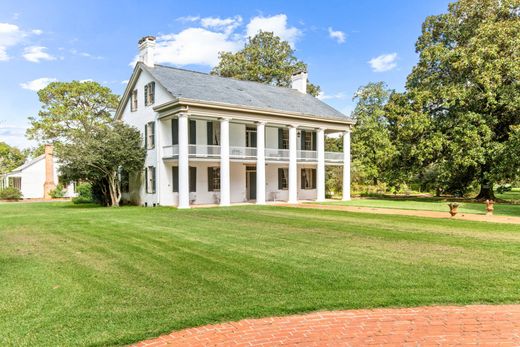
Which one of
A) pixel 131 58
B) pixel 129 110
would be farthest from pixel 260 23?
pixel 129 110

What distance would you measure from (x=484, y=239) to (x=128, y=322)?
27.6 ft

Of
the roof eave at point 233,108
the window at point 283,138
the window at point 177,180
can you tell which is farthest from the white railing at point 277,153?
the window at point 177,180

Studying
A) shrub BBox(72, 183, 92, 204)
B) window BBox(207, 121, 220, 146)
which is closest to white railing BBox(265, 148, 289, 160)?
window BBox(207, 121, 220, 146)

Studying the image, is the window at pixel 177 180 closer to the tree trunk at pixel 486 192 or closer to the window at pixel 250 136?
the window at pixel 250 136

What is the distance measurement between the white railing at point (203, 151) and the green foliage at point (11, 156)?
1492 inches

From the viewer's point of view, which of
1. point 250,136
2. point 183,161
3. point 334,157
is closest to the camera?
point 183,161

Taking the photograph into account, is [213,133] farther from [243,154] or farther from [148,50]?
[148,50]

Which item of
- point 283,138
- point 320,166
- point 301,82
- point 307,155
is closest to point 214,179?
point 283,138

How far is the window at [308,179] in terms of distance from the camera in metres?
26.9

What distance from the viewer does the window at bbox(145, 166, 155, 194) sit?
69.6 ft

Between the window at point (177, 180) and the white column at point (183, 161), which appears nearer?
the white column at point (183, 161)

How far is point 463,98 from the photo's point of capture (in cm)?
2350

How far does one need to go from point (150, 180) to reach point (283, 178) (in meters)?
8.99

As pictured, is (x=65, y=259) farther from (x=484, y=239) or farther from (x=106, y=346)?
(x=484, y=239)
